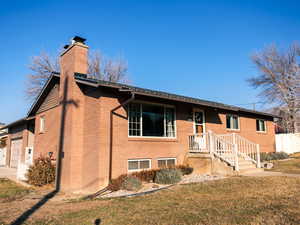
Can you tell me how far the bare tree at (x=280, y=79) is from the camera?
26594mm

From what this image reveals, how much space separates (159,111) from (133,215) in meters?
6.82

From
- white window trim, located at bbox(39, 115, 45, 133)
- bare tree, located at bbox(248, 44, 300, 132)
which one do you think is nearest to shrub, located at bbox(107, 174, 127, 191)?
→ white window trim, located at bbox(39, 115, 45, 133)

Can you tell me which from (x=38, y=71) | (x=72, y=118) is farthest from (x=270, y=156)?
(x=38, y=71)

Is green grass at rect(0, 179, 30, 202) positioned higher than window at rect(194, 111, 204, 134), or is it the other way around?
window at rect(194, 111, 204, 134)

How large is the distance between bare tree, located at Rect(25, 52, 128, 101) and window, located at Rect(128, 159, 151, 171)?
737 inches

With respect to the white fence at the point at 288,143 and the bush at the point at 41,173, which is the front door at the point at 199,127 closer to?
the bush at the point at 41,173

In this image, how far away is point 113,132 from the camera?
962 cm

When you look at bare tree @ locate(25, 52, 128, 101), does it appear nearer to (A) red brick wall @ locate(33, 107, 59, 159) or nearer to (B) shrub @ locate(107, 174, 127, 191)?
(A) red brick wall @ locate(33, 107, 59, 159)

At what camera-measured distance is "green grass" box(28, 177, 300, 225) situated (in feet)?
15.7

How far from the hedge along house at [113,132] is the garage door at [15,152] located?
21.5ft

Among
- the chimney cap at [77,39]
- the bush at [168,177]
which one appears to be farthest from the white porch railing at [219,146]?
the chimney cap at [77,39]

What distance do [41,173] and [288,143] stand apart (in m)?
22.4

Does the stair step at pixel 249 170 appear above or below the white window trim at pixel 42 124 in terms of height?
below

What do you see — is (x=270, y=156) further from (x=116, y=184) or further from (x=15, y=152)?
(x=15, y=152)
